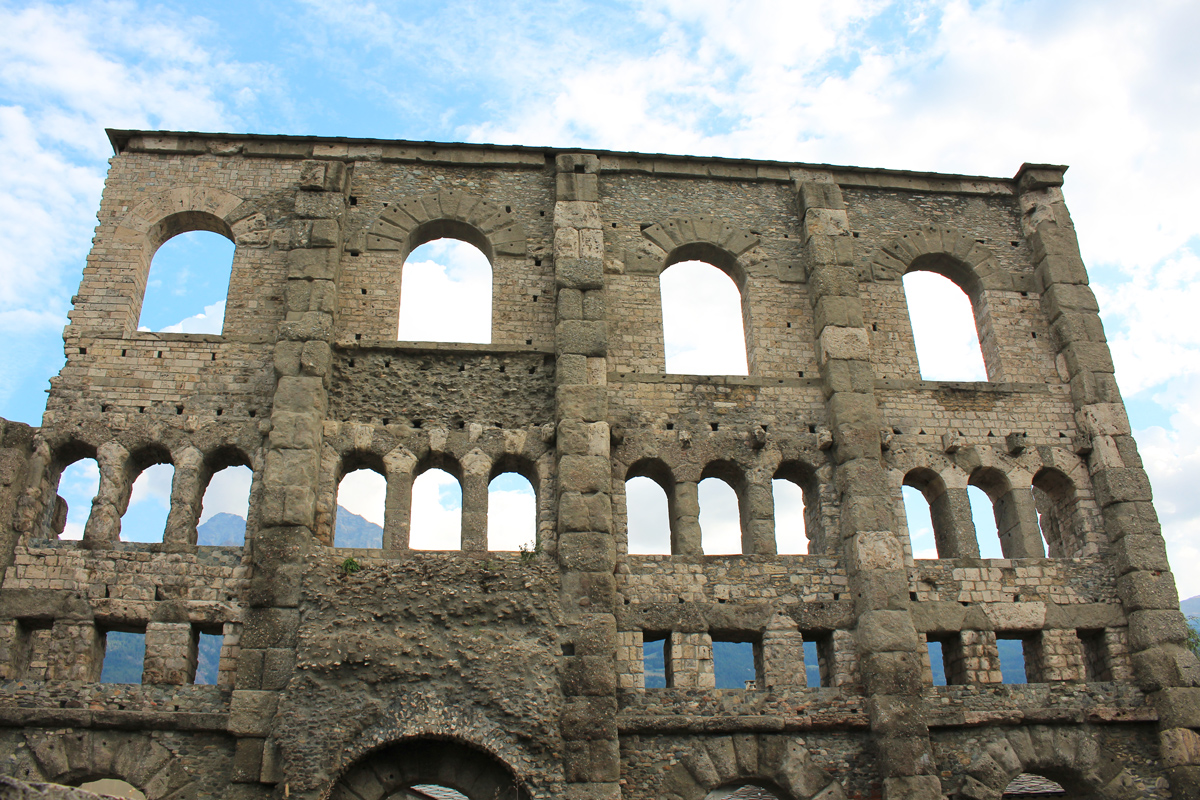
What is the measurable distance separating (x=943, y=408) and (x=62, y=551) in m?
12.3

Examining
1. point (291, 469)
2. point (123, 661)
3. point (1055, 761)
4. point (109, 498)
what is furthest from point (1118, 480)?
point (123, 661)

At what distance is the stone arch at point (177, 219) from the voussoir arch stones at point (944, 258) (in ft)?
33.0

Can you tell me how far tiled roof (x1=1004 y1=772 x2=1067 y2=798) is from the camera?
14.1 meters

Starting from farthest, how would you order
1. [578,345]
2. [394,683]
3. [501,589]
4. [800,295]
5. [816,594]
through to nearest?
[800,295] → [578,345] → [816,594] → [501,589] → [394,683]

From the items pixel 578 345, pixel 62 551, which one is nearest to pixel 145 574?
pixel 62 551

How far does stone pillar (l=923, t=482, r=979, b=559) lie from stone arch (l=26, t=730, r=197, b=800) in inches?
399

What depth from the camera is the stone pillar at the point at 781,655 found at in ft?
37.0

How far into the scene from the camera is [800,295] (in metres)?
14.1

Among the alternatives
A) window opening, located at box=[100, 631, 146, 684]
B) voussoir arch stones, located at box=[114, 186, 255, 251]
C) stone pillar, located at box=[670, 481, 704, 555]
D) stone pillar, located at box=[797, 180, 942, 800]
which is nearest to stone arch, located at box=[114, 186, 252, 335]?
voussoir arch stones, located at box=[114, 186, 255, 251]

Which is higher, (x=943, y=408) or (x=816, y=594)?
(x=943, y=408)

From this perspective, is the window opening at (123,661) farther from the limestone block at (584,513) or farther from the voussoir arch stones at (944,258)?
the voussoir arch stones at (944,258)

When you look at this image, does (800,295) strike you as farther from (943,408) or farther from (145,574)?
(145,574)

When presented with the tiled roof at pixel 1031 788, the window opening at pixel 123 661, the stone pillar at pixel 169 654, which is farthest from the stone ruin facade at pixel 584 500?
the window opening at pixel 123 661

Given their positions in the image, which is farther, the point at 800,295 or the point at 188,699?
the point at 800,295
